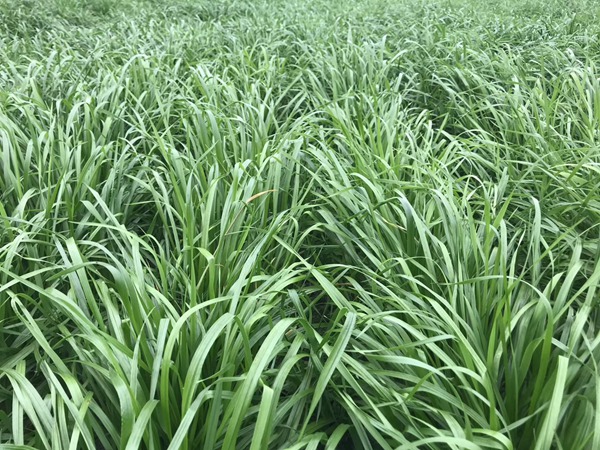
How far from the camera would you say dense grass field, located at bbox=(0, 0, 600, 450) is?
971 millimetres

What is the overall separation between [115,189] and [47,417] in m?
0.95

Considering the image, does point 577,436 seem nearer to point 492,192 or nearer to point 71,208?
point 492,192

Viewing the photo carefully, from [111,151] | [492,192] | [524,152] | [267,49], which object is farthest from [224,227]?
[267,49]

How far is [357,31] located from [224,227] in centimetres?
303

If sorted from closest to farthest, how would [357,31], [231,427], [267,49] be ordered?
1. [231,427]
2. [267,49]
3. [357,31]

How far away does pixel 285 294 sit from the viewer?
128 centimetres

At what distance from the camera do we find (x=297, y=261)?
152 centimetres

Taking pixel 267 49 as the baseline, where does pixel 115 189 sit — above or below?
below

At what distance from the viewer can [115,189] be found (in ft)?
5.73

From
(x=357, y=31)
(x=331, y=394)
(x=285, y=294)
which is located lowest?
(x=331, y=394)

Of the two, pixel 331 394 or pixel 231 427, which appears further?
pixel 331 394

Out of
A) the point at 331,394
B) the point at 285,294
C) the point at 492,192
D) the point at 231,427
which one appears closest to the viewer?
the point at 231,427

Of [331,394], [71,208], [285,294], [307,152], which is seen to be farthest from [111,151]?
[331,394]

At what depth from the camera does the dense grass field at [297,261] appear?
3.18ft
